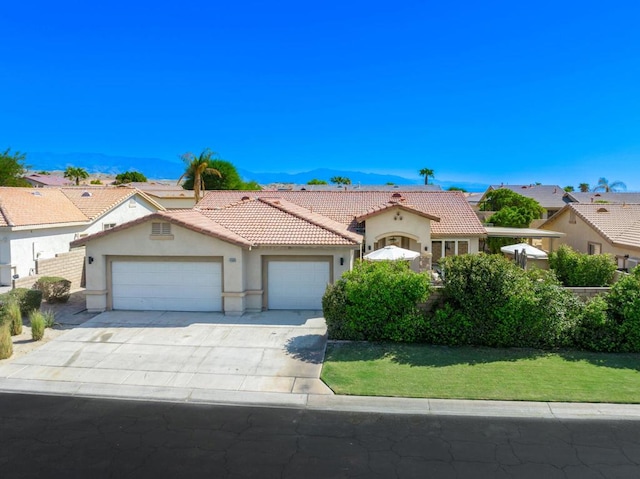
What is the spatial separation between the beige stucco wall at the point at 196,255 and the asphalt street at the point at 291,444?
7471 mm

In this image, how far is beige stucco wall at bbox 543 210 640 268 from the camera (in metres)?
24.1

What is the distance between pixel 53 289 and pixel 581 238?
1134 inches

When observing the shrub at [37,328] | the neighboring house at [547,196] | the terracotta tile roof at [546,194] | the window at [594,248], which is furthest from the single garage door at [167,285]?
the terracotta tile roof at [546,194]

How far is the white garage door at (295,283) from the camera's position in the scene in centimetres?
1770

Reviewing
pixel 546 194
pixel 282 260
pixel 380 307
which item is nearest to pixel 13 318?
pixel 282 260

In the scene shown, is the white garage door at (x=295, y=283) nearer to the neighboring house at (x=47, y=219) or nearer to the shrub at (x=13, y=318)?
the shrub at (x=13, y=318)

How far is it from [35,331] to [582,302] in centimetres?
1593

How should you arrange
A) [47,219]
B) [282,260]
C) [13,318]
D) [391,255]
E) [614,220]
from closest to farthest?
1. [13,318]
2. [282,260]
3. [391,255]
4. [47,219]
5. [614,220]

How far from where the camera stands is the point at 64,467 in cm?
730

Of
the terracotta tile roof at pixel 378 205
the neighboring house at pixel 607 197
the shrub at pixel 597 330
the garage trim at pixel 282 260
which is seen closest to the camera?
the shrub at pixel 597 330

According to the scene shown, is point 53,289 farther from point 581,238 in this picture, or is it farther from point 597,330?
point 581,238

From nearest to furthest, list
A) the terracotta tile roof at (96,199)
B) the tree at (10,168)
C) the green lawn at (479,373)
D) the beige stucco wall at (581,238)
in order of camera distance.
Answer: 1. the green lawn at (479,373)
2. the beige stucco wall at (581,238)
3. the terracotta tile roof at (96,199)
4. the tree at (10,168)

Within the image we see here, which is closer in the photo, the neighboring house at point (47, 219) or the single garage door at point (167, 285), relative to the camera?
the single garage door at point (167, 285)

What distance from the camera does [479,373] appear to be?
11.1 meters
